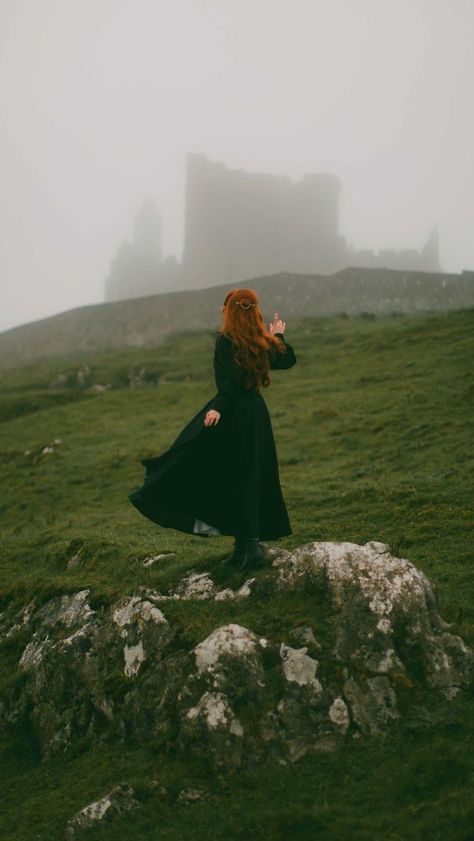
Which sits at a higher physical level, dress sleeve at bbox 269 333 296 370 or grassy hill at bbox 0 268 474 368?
grassy hill at bbox 0 268 474 368

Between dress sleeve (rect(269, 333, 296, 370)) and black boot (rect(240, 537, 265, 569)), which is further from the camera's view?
dress sleeve (rect(269, 333, 296, 370))

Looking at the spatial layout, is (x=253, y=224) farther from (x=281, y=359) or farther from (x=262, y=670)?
(x=262, y=670)

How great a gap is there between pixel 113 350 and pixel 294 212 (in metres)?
77.0

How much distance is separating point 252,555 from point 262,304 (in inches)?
2160

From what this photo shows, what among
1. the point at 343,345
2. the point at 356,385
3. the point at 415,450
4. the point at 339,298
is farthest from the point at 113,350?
the point at 415,450

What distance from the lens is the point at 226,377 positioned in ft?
33.8

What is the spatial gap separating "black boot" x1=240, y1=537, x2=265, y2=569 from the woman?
0.05 meters

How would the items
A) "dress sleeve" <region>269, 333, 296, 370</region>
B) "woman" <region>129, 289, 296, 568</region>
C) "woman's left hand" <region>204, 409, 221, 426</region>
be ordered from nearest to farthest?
1. "woman's left hand" <region>204, 409, 221, 426</region>
2. "woman" <region>129, 289, 296, 568</region>
3. "dress sleeve" <region>269, 333, 296, 370</region>

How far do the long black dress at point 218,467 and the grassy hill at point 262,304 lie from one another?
49.3m

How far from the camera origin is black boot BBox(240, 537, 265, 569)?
33.1 feet

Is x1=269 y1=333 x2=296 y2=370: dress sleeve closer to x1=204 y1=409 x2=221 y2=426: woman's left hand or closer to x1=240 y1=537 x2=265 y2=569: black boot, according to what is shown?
x1=204 y1=409 x2=221 y2=426: woman's left hand

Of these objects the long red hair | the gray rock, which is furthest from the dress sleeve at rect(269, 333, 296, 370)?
the gray rock

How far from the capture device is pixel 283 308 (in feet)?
204

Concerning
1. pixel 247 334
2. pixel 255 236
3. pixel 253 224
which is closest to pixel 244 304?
pixel 247 334
